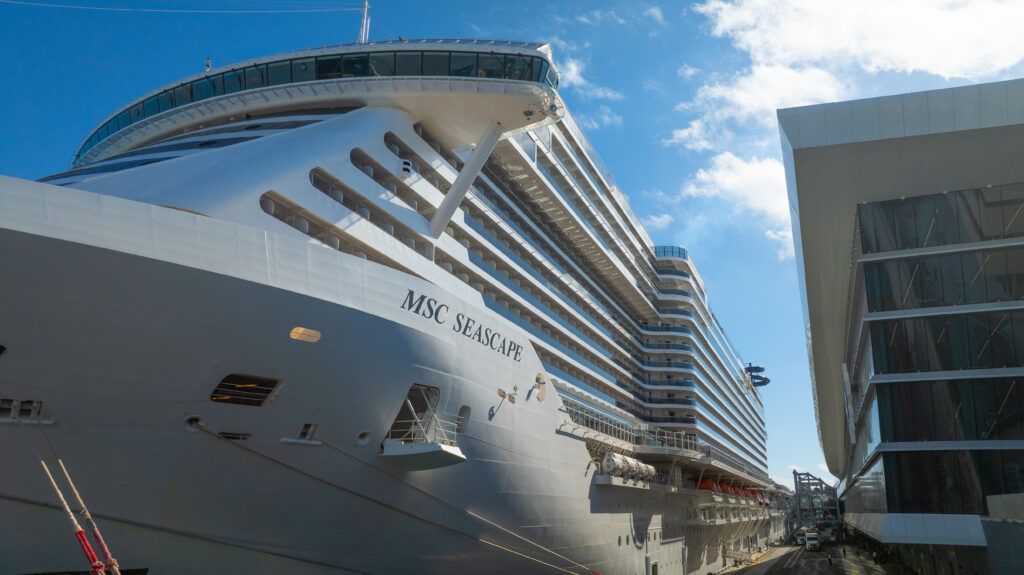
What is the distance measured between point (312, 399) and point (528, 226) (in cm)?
1459

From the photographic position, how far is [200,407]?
1027cm

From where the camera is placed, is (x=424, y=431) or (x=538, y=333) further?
(x=538, y=333)

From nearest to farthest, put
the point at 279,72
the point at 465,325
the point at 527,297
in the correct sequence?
the point at 465,325 < the point at 279,72 < the point at 527,297

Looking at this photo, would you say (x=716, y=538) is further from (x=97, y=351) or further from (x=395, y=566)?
(x=97, y=351)

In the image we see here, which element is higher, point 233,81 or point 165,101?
point 233,81

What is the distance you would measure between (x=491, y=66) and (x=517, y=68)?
2.07 feet

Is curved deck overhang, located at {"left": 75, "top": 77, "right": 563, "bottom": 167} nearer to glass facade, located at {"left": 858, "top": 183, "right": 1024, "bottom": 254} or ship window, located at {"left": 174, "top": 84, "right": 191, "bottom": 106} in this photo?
ship window, located at {"left": 174, "top": 84, "right": 191, "bottom": 106}

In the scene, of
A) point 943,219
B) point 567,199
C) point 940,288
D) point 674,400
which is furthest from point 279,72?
point 674,400

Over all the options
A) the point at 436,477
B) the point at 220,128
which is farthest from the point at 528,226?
the point at 436,477

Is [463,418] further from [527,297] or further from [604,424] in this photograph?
[604,424]

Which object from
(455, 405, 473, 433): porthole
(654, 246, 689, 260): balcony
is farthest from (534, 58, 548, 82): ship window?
(654, 246, 689, 260): balcony

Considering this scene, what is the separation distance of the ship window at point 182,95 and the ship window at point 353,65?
194 inches

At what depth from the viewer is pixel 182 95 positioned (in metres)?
19.9

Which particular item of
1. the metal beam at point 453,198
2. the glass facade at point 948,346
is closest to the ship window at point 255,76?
the metal beam at point 453,198
